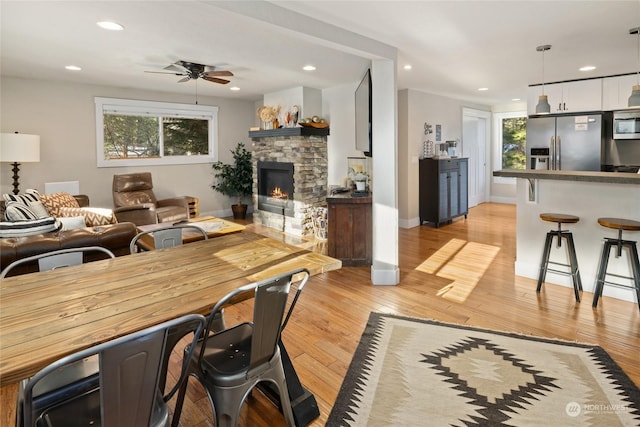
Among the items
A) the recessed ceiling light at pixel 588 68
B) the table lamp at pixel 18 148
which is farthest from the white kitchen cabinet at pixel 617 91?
the table lamp at pixel 18 148

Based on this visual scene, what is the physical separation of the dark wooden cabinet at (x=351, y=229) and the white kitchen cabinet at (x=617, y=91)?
372cm

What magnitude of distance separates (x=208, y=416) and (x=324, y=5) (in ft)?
8.95

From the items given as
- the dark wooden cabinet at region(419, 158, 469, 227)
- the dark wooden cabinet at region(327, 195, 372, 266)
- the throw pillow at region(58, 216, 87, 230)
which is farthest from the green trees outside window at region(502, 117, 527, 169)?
the throw pillow at region(58, 216, 87, 230)

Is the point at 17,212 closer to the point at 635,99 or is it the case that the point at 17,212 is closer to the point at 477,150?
the point at 635,99

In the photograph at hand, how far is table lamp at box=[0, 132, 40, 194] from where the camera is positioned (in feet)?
15.1

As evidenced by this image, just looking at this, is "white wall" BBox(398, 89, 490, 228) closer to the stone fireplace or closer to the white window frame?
the stone fireplace

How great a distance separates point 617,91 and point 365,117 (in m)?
3.69

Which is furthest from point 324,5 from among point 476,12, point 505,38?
point 505,38

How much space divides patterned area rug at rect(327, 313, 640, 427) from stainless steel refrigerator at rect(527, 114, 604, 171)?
3772 millimetres

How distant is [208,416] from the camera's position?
1.92 m

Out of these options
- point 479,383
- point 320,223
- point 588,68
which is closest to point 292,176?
point 320,223

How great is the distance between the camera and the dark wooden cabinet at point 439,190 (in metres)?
6.29

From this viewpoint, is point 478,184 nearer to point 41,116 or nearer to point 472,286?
point 472,286

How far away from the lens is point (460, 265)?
4387 millimetres
